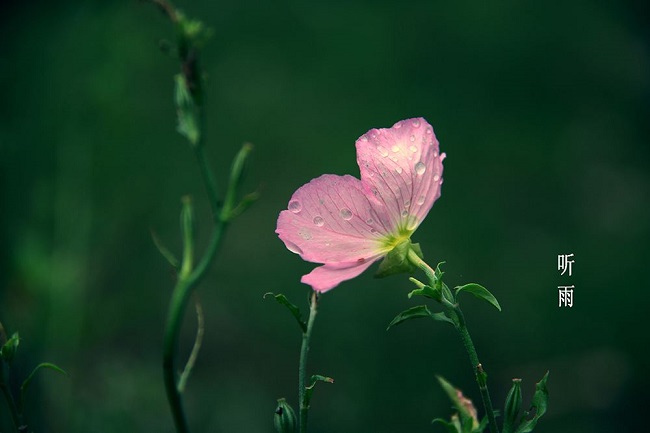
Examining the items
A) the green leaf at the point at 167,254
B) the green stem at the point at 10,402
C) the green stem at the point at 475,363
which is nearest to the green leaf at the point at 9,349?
the green stem at the point at 10,402

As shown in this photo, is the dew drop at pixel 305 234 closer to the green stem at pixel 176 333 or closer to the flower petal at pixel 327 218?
the flower petal at pixel 327 218

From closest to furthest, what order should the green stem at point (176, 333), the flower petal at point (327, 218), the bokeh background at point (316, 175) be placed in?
the green stem at point (176, 333), the flower petal at point (327, 218), the bokeh background at point (316, 175)

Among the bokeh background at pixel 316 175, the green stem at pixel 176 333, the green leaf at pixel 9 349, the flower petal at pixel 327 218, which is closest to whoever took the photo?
the green stem at pixel 176 333

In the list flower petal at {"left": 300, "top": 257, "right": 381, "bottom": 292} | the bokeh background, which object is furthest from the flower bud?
the bokeh background

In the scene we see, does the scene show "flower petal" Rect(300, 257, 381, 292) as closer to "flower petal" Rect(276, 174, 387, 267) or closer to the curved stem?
"flower petal" Rect(276, 174, 387, 267)

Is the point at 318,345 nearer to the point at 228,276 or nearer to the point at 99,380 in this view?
the point at 228,276

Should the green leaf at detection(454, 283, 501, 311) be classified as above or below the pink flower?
below

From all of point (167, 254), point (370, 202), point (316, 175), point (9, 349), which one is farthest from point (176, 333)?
point (316, 175)
